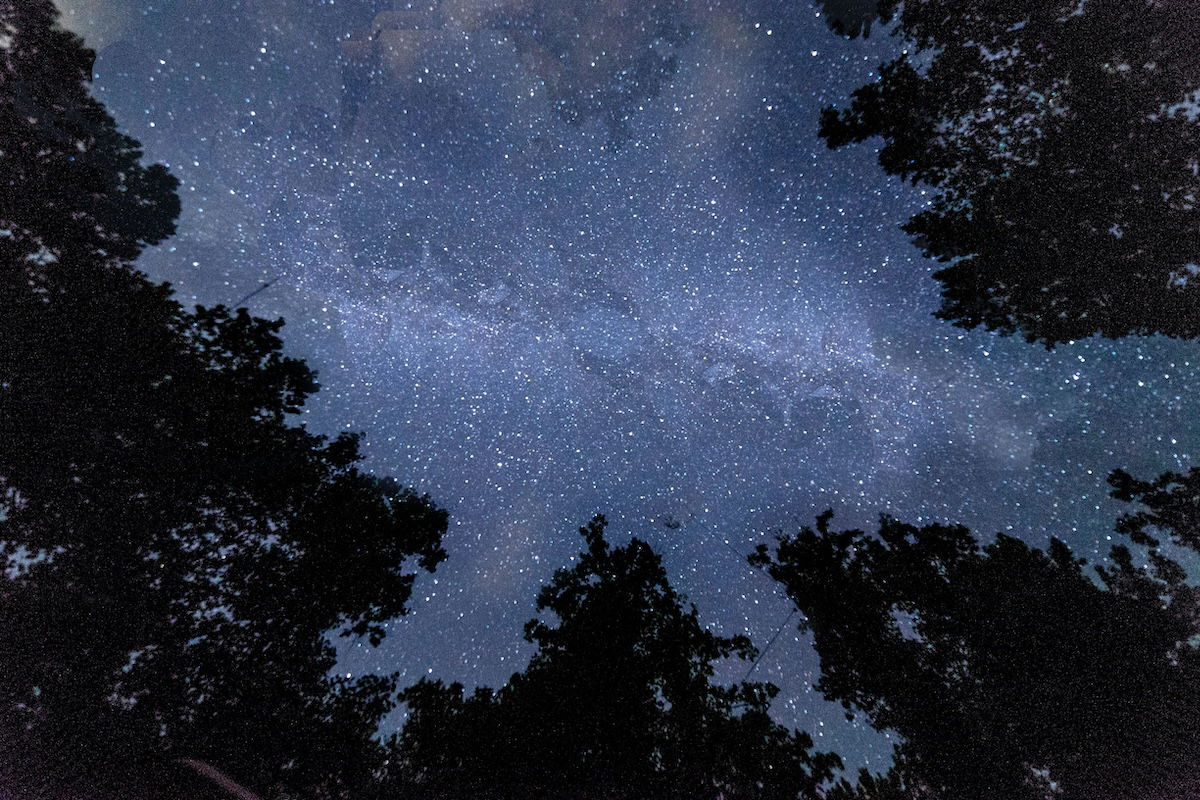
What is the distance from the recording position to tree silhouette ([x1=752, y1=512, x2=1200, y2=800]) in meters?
3.94

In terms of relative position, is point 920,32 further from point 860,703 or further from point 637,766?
point 637,766

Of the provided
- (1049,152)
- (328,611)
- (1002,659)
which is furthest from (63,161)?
(1002,659)

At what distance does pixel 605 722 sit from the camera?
15.9ft

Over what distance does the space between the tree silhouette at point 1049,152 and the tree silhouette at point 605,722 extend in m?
5.62

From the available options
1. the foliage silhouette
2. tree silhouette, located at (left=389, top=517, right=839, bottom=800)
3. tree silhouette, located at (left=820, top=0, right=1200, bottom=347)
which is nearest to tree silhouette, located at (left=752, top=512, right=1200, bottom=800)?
tree silhouette, located at (left=389, top=517, right=839, bottom=800)

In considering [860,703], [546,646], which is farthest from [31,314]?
[860,703]

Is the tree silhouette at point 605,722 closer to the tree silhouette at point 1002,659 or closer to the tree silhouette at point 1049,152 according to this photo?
the tree silhouette at point 1002,659

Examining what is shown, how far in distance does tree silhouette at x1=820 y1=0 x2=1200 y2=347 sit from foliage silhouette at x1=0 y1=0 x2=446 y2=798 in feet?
25.2

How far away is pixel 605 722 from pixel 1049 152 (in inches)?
332

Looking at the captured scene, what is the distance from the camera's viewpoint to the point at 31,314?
158 inches

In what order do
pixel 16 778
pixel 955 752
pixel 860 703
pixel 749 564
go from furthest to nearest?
1. pixel 749 564
2. pixel 860 703
3. pixel 955 752
4. pixel 16 778

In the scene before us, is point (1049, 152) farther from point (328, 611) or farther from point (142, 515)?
point (142, 515)

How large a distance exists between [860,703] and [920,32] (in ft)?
26.2

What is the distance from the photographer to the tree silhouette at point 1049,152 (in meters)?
3.53
